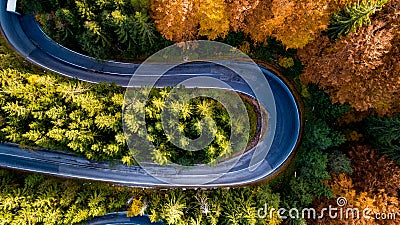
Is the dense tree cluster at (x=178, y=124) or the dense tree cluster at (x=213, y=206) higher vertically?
the dense tree cluster at (x=178, y=124)

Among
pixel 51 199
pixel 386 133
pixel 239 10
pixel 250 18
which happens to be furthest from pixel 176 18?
pixel 386 133

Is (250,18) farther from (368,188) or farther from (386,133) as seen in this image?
(368,188)

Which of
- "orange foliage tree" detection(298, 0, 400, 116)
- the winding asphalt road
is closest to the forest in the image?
"orange foliage tree" detection(298, 0, 400, 116)

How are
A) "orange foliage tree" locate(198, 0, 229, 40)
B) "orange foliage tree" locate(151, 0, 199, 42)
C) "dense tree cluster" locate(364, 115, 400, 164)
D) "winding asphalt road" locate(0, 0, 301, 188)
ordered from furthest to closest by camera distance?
1. "winding asphalt road" locate(0, 0, 301, 188)
2. "dense tree cluster" locate(364, 115, 400, 164)
3. "orange foliage tree" locate(198, 0, 229, 40)
4. "orange foliage tree" locate(151, 0, 199, 42)

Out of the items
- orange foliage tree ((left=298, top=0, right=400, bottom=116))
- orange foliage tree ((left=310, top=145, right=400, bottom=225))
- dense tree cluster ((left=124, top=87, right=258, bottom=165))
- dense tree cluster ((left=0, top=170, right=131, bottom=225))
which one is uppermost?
orange foliage tree ((left=298, top=0, right=400, bottom=116))

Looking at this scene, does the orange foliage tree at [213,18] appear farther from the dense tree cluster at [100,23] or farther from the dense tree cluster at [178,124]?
the dense tree cluster at [178,124]

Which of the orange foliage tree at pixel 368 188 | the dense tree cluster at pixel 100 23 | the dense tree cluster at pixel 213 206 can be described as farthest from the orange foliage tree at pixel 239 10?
the orange foliage tree at pixel 368 188

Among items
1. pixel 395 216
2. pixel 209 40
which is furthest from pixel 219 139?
pixel 395 216

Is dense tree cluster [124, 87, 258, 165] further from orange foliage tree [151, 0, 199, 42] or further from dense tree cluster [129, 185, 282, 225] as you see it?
orange foliage tree [151, 0, 199, 42]
